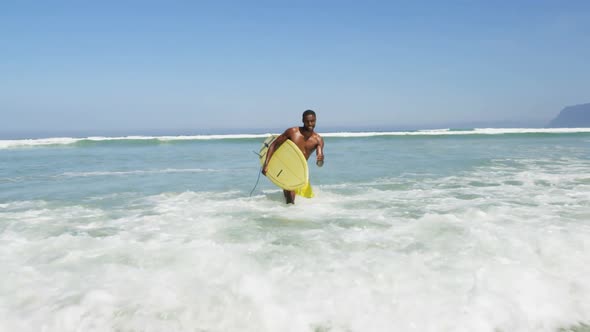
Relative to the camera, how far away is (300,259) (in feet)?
11.1

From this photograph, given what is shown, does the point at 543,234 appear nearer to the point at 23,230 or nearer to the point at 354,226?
the point at 354,226

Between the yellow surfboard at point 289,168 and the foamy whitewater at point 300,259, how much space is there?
13.8 inches

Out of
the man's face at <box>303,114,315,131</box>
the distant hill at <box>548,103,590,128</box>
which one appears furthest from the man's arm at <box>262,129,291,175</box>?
the distant hill at <box>548,103,590,128</box>

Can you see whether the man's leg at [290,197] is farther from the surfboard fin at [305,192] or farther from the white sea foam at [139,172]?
the white sea foam at [139,172]

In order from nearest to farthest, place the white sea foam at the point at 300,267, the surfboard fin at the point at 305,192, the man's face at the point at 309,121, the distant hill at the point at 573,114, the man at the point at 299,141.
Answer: the white sea foam at the point at 300,267 < the man's face at the point at 309,121 < the man at the point at 299,141 < the surfboard fin at the point at 305,192 < the distant hill at the point at 573,114

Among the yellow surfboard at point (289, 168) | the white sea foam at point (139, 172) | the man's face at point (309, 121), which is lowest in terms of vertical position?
the white sea foam at point (139, 172)

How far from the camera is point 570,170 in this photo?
853 centimetres

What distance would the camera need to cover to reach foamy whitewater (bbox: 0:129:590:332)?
98.2 inches

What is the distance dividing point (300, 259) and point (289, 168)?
224cm

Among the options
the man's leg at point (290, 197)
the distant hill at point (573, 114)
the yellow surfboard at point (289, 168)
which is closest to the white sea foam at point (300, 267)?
the man's leg at point (290, 197)

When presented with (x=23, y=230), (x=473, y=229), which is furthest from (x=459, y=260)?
(x=23, y=230)

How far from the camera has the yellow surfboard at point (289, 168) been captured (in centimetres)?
537

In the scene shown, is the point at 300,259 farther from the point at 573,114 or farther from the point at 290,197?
the point at 573,114

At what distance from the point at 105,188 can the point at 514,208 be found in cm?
646
